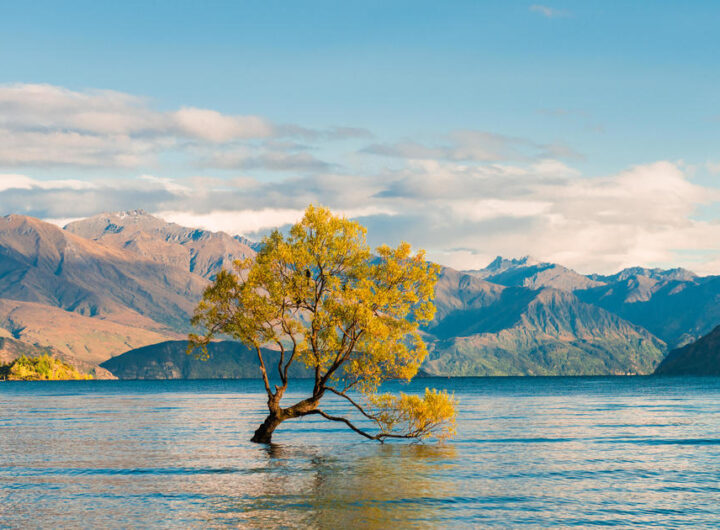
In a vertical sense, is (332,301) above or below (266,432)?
above

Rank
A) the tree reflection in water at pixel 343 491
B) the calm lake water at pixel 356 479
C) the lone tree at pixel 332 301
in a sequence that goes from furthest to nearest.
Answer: the lone tree at pixel 332 301, the calm lake water at pixel 356 479, the tree reflection in water at pixel 343 491

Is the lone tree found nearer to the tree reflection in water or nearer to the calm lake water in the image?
the tree reflection in water

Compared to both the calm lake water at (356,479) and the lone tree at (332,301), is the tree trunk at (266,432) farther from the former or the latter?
the lone tree at (332,301)

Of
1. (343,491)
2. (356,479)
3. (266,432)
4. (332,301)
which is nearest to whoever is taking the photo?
(343,491)

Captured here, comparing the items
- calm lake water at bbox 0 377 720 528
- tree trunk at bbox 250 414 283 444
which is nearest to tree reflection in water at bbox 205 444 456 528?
calm lake water at bbox 0 377 720 528

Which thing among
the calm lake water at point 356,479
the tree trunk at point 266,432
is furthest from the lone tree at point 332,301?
the calm lake water at point 356,479

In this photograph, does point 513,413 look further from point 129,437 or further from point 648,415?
point 129,437

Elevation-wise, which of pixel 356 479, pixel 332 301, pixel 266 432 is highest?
pixel 332 301

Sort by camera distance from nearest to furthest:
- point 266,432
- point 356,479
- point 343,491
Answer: point 343,491 < point 356,479 < point 266,432

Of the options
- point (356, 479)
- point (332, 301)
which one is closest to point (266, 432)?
point (332, 301)

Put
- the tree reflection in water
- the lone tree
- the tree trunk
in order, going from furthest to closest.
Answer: the tree trunk, the lone tree, the tree reflection in water

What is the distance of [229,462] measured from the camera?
64.2 meters

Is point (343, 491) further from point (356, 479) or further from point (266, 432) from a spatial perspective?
point (266, 432)

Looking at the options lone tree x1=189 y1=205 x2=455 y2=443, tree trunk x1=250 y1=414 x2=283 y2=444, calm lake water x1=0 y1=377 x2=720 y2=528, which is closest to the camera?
calm lake water x1=0 y1=377 x2=720 y2=528
